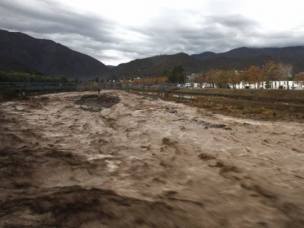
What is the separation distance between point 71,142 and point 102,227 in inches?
334

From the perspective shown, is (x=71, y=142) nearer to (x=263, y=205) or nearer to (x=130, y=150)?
(x=130, y=150)

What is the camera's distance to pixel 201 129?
1891 centimetres

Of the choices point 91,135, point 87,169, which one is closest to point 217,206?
point 87,169

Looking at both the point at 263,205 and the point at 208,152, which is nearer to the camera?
the point at 263,205

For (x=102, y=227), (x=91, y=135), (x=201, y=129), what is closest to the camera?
(x=102, y=227)

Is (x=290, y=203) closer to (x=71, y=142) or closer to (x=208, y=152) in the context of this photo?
(x=208, y=152)

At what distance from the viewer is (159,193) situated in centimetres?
730

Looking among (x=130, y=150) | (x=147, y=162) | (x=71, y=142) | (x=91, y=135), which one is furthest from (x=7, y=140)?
(x=147, y=162)

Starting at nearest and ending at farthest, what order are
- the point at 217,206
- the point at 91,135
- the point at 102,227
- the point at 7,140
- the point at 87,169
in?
the point at 102,227 < the point at 217,206 < the point at 87,169 < the point at 7,140 < the point at 91,135

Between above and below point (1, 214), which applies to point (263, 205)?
below

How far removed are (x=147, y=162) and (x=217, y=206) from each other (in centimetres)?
410

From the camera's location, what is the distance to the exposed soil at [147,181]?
586 centimetres

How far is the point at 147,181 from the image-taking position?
27.1ft

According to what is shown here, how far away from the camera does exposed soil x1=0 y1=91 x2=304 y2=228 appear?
5863mm
